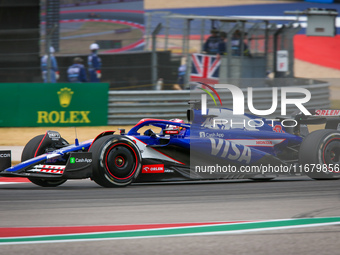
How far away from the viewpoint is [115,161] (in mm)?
7129

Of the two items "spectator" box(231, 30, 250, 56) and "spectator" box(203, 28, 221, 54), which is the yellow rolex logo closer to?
"spectator" box(203, 28, 221, 54)

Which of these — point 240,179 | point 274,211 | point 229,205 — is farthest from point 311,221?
point 240,179

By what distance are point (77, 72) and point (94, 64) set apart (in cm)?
46

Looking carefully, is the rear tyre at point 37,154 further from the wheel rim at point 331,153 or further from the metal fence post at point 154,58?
the metal fence post at point 154,58

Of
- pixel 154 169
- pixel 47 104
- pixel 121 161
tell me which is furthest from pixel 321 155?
pixel 47 104

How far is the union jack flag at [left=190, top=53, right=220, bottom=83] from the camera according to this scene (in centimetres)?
1397

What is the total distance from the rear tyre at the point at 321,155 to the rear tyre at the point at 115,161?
2182mm

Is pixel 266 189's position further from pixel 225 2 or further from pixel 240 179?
pixel 225 2

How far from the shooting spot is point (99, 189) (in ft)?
24.0

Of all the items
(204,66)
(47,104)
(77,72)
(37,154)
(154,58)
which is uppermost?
(154,58)

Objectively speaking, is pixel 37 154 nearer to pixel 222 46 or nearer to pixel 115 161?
pixel 115 161

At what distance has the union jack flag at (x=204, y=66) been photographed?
1397 cm

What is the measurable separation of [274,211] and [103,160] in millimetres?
2202

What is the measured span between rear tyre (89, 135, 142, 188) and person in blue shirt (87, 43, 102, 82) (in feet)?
23.3
